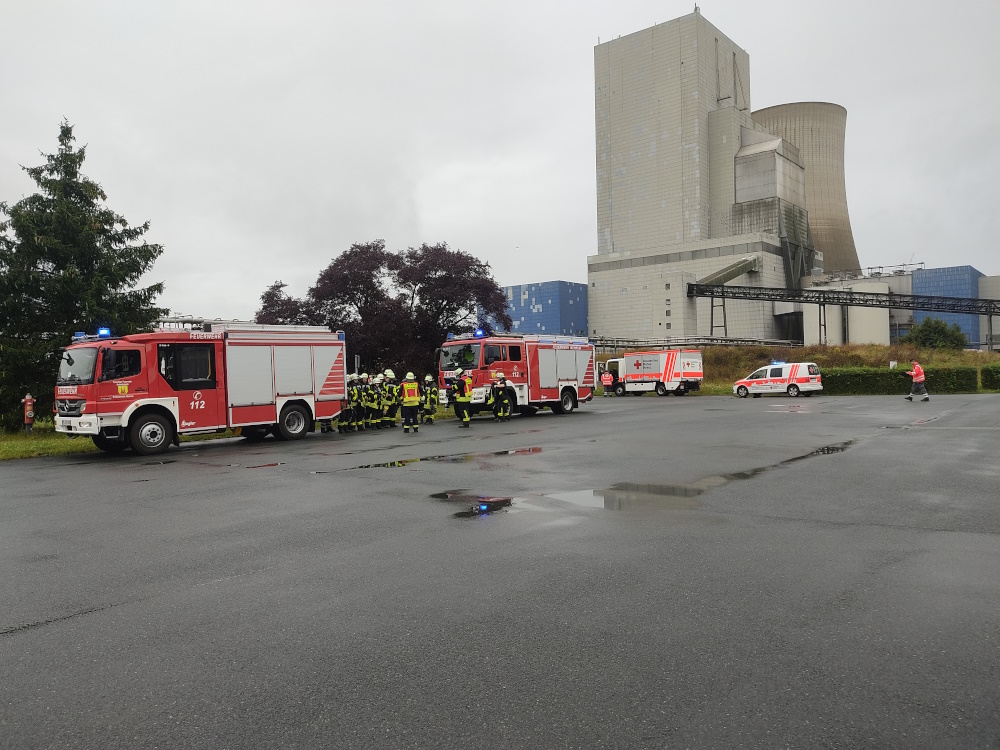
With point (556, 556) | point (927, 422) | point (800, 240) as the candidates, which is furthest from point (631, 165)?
point (556, 556)

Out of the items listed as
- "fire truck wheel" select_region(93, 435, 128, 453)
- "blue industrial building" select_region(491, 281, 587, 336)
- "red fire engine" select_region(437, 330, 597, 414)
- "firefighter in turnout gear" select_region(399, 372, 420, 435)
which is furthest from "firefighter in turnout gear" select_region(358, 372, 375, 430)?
"blue industrial building" select_region(491, 281, 587, 336)

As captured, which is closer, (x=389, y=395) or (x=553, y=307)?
(x=389, y=395)

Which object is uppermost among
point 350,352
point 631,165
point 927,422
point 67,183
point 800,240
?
point 631,165

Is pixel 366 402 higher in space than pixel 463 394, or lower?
lower

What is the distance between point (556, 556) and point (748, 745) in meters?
3.01

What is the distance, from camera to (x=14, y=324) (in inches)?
849

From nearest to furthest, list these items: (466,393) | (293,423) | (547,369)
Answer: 1. (293,423)
2. (466,393)
3. (547,369)

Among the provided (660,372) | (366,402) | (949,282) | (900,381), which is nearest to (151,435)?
(366,402)

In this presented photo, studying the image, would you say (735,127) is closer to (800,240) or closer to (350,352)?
(800,240)

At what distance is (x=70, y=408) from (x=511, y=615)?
14.6 meters

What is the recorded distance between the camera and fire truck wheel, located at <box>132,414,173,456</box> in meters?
15.6

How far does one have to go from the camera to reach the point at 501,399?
23312 mm

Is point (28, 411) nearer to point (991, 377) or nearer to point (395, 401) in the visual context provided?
point (395, 401)

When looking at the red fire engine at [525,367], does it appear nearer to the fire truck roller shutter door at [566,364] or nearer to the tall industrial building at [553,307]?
the fire truck roller shutter door at [566,364]
